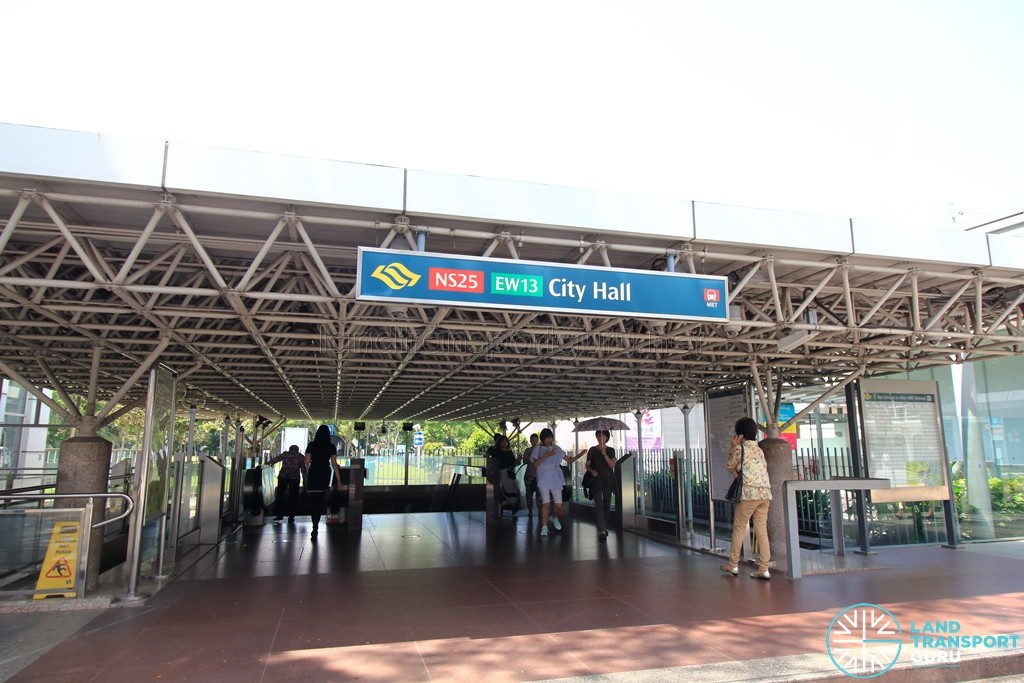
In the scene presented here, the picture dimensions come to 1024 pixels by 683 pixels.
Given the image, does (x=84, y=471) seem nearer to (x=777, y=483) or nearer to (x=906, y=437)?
(x=777, y=483)

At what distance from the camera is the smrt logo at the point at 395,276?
5715mm

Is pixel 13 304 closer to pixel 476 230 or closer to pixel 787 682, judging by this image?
pixel 476 230

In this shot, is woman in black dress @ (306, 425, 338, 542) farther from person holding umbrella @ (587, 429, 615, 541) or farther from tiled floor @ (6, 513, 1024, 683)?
person holding umbrella @ (587, 429, 615, 541)

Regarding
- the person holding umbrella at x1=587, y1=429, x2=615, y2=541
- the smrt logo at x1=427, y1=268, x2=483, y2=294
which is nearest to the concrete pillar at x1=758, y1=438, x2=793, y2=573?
the person holding umbrella at x1=587, y1=429, x2=615, y2=541

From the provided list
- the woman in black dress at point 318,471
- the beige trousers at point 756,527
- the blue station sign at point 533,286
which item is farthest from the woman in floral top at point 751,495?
the woman in black dress at point 318,471

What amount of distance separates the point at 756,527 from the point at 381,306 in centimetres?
557

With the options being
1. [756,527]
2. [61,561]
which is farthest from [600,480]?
Answer: [61,561]

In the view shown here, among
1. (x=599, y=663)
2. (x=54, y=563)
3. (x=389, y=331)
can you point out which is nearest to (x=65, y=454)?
(x=54, y=563)

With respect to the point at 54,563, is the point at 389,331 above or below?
above

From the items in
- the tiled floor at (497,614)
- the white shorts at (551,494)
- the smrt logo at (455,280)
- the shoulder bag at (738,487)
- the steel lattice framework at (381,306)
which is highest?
the steel lattice framework at (381,306)

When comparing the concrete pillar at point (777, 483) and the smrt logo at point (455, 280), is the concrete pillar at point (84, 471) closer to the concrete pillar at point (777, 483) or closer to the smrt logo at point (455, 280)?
the smrt logo at point (455, 280)

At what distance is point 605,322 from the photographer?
357 inches

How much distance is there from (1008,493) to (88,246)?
1499 cm

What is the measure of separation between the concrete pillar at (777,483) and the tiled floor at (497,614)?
111cm
